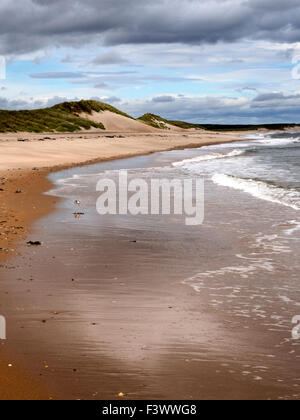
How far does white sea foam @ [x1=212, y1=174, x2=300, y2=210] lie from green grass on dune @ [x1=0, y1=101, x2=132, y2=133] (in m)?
62.1

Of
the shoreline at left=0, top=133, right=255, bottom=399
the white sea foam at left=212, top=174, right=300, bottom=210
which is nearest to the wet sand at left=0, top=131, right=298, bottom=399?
the shoreline at left=0, top=133, right=255, bottom=399

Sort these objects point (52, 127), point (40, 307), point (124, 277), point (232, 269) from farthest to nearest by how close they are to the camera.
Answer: point (52, 127), point (232, 269), point (124, 277), point (40, 307)

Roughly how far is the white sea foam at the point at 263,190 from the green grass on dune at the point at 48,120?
62.1 m

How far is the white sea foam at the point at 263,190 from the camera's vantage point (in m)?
16.6

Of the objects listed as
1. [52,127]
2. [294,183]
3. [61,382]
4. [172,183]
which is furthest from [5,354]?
[52,127]

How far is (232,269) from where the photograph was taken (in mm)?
8422

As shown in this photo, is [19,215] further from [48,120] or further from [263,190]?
[48,120]

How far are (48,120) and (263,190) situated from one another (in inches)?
3537

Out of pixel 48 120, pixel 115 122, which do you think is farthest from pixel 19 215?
pixel 115 122

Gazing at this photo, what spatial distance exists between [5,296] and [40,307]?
28.7 inches

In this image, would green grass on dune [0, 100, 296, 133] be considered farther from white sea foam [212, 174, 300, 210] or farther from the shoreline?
white sea foam [212, 174, 300, 210]

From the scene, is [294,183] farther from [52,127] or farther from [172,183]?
[52,127]

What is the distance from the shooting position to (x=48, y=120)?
340ft
